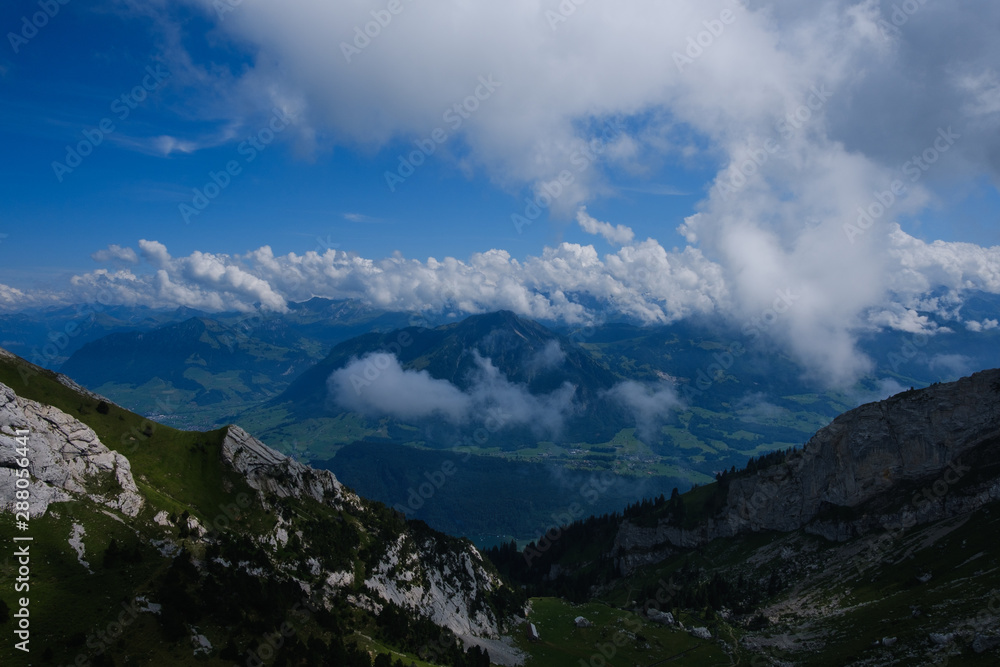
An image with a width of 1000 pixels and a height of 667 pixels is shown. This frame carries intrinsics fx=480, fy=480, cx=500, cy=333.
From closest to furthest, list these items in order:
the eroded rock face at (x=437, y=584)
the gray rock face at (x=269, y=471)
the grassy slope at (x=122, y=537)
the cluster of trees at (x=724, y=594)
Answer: the grassy slope at (x=122, y=537), the gray rock face at (x=269, y=471), the eroded rock face at (x=437, y=584), the cluster of trees at (x=724, y=594)

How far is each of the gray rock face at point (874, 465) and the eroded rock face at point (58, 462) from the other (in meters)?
160

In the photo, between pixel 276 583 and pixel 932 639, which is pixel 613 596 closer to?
pixel 932 639

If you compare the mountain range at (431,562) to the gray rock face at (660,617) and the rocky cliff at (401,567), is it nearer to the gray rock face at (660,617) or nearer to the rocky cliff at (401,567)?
the gray rock face at (660,617)

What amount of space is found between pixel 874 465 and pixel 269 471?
152 meters

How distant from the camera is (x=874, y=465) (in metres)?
130

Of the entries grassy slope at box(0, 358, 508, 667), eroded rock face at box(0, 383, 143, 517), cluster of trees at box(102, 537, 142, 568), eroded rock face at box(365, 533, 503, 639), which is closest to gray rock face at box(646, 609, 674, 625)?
eroded rock face at box(365, 533, 503, 639)

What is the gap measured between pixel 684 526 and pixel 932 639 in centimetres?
11844

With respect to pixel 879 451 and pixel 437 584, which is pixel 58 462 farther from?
pixel 879 451

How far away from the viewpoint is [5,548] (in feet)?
178

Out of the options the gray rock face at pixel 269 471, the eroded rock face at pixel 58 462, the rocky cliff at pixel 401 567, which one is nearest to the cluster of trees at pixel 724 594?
the rocky cliff at pixel 401 567

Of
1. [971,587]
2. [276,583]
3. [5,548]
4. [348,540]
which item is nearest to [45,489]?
[5,548]

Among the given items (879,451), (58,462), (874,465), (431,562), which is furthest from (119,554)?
(879,451)

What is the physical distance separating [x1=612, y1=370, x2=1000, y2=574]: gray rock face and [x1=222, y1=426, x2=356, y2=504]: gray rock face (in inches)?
5144

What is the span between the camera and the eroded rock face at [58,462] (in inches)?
2418
